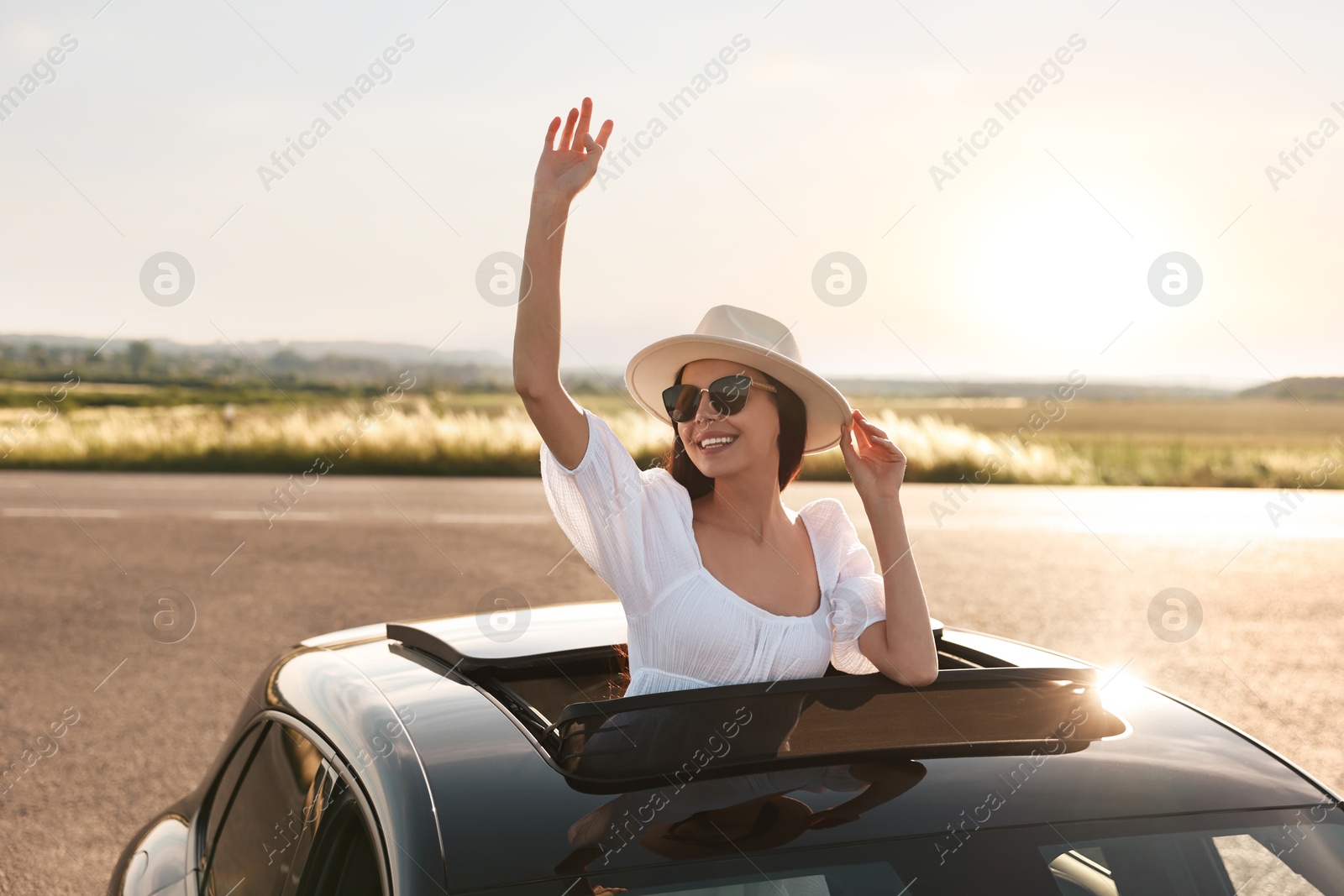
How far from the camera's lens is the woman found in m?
2.17

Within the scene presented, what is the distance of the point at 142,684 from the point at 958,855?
676 cm

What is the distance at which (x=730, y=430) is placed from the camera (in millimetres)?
2535

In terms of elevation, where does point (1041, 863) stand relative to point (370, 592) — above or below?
above

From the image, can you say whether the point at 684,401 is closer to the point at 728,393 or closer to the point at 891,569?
the point at 728,393

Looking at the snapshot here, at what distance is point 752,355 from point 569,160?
0.63m

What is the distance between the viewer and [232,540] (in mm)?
12445

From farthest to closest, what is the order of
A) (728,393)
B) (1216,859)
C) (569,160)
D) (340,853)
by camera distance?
(728,393), (569,160), (1216,859), (340,853)

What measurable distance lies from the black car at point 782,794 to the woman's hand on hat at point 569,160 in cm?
97

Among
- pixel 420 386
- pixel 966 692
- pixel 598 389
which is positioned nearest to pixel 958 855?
pixel 966 692

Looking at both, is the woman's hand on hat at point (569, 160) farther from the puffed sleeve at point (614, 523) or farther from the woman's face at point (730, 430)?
the woman's face at point (730, 430)

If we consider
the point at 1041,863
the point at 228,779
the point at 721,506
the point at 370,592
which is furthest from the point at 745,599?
the point at 370,592

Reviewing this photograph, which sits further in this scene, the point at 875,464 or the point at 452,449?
the point at 452,449

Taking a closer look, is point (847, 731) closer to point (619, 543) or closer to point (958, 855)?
point (958, 855)

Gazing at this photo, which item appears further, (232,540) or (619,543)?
A: (232,540)
